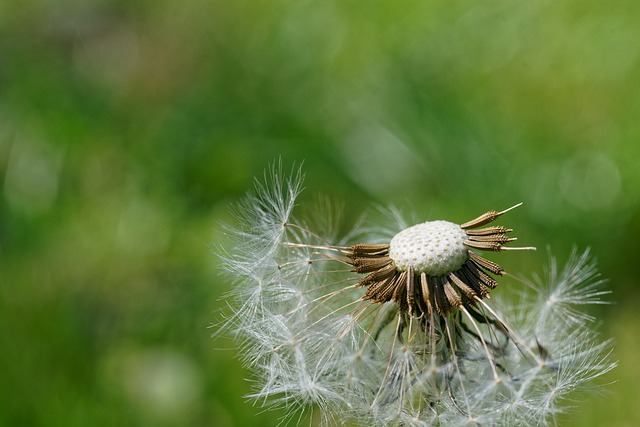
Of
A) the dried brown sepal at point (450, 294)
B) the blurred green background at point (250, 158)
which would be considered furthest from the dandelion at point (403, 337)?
the blurred green background at point (250, 158)

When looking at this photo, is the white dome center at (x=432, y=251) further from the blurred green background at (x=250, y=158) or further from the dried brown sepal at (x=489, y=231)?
the blurred green background at (x=250, y=158)

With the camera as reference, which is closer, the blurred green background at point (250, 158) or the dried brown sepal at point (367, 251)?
the dried brown sepal at point (367, 251)

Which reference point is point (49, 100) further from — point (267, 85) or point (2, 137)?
point (267, 85)

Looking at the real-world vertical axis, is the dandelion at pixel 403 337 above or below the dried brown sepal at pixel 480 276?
below

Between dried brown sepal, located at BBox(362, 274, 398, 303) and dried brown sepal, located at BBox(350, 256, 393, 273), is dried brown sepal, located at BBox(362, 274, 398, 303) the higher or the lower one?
the lower one

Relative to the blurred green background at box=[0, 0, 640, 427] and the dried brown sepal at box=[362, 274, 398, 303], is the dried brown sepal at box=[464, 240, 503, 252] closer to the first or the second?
the dried brown sepal at box=[362, 274, 398, 303]

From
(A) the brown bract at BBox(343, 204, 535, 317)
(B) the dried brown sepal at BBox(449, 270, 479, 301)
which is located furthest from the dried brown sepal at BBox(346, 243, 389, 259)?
(B) the dried brown sepal at BBox(449, 270, 479, 301)

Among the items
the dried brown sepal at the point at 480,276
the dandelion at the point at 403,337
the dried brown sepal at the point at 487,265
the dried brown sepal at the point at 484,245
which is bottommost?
the dandelion at the point at 403,337
